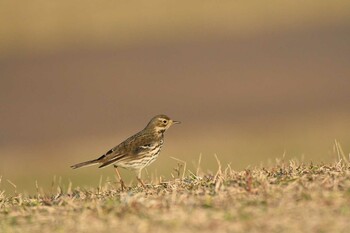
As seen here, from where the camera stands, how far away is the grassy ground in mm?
7500

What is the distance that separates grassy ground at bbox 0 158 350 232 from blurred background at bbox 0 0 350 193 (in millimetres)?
3087

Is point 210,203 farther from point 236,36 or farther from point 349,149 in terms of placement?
point 236,36

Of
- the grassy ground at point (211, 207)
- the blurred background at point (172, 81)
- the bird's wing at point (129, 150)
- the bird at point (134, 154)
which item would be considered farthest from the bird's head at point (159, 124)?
the grassy ground at point (211, 207)

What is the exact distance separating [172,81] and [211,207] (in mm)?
21706

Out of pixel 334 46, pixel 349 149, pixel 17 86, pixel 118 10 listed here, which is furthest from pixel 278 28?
pixel 349 149

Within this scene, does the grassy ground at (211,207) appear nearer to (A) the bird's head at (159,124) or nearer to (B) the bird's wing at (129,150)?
(B) the bird's wing at (129,150)

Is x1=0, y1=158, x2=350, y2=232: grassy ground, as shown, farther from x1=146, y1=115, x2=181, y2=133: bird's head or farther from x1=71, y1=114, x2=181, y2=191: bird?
x1=146, y1=115, x2=181, y2=133: bird's head

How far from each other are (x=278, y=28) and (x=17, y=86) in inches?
460

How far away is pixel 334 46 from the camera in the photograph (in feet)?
108

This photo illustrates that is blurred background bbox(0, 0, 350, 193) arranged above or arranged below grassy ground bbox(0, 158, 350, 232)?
above

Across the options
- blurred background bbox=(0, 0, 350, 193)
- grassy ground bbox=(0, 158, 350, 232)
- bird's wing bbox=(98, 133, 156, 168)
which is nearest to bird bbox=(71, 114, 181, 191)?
bird's wing bbox=(98, 133, 156, 168)

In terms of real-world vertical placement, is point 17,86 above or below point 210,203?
above

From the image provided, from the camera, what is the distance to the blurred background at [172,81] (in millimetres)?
19516

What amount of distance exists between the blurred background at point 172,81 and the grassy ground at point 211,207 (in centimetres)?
309
